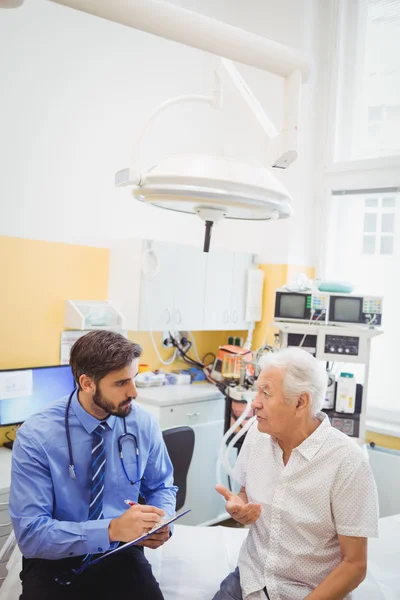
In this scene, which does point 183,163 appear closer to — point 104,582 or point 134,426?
point 134,426

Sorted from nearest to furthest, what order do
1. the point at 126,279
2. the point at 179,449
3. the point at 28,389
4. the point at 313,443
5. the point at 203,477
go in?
the point at 313,443 < the point at 179,449 < the point at 28,389 < the point at 126,279 < the point at 203,477

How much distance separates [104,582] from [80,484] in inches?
12.2

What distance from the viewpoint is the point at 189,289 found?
3.66m

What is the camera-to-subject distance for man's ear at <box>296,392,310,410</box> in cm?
173

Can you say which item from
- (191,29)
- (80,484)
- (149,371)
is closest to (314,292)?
(149,371)

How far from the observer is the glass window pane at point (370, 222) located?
3955mm

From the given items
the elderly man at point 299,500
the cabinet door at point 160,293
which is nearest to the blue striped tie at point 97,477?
the elderly man at point 299,500

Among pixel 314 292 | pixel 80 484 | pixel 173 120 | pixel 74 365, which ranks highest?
pixel 173 120

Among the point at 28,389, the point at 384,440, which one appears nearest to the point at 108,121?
the point at 28,389

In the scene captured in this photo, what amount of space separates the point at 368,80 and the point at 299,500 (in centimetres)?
343

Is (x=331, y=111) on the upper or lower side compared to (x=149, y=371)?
upper

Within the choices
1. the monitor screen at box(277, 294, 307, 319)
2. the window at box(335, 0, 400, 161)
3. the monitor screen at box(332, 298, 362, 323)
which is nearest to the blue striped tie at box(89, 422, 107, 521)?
the monitor screen at box(277, 294, 307, 319)

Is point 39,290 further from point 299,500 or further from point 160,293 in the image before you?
point 299,500

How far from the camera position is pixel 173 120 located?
3930mm
